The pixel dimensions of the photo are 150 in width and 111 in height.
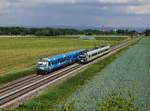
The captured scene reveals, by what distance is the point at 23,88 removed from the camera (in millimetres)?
39656

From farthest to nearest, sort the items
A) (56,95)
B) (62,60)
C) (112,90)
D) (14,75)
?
1. (62,60)
2. (14,75)
3. (56,95)
4. (112,90)

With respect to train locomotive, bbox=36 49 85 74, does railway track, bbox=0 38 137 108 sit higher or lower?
lower

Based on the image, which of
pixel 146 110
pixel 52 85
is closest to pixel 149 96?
A: pixel 146 110

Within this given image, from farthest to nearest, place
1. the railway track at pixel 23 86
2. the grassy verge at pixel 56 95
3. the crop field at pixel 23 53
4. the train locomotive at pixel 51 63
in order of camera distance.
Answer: the crop field at pixel 23 53
the train locomotive at pixel 51 63
the railway track at pixel 23 86
the grassy verge at pixel 56 95

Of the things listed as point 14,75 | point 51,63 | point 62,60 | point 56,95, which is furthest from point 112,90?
point 62,60

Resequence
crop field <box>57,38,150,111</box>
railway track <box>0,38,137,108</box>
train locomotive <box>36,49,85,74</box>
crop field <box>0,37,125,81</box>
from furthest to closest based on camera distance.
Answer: crop field <box>0,37,125,81</box> < train locomotive <box>36,49,85,74</box> < railway track <box>0,38,137,108</box> < crop field <box>57,38,150,111</box>

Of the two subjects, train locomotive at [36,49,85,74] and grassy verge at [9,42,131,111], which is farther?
train locomotive at [36,49,85,74]

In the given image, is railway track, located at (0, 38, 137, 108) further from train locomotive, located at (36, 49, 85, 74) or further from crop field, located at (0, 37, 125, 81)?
crop field, located at (0, 37, 125, 81)

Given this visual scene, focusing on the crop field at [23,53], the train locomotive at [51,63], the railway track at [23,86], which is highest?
the train locomotive at [51,63]

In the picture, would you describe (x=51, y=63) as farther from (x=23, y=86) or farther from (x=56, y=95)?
(x=56, y=95)

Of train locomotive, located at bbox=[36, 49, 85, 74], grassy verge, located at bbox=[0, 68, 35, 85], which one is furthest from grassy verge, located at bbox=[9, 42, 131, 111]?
grassy verge, located at bbox=[0, 68, 35, 85]

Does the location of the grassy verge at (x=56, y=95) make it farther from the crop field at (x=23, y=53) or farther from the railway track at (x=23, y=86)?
the crop field at (x=23, y=53)

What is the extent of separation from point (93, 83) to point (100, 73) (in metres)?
12.3

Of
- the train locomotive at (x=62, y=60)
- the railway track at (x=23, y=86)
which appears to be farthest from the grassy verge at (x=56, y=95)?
the train locomotive at (x=62, y=60)
